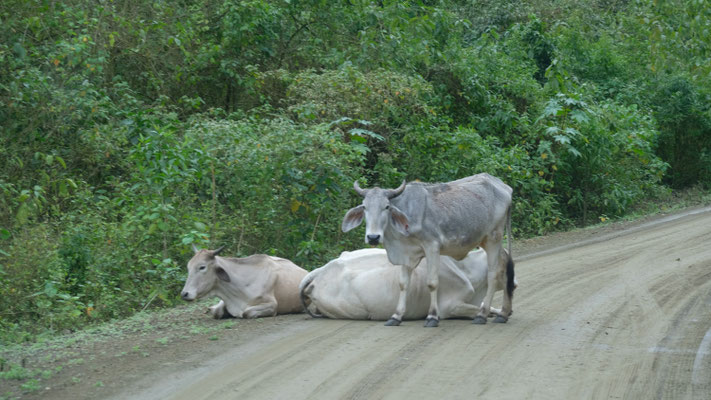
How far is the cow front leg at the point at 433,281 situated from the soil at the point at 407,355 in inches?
4.8

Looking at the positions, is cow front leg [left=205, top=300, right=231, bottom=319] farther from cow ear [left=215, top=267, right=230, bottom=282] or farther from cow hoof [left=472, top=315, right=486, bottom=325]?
cow hoof [left=472, top=315, right=486, bottom=325]

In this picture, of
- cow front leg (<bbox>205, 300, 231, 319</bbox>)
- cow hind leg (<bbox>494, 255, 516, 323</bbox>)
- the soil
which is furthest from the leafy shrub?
cow front leg (<bbox>205, 300, 231, 319</bbox>)

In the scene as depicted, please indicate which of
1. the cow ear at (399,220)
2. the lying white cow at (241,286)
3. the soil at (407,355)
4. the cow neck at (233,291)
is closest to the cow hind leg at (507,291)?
the soil at (407,355)

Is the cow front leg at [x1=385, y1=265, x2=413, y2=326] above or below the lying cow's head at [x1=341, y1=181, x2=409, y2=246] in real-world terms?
Result: below

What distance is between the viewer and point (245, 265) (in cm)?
943

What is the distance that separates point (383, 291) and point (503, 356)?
71.8 inches

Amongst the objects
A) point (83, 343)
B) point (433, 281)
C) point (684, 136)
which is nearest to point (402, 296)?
point (433, 281)

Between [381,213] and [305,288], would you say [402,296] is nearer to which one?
[381,213]

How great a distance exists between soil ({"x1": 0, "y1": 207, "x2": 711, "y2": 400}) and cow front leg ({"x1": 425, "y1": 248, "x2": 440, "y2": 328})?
0.12 meters

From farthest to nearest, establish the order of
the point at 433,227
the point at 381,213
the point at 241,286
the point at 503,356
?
the point at 241,286 < the point at 433,227 < the point at 381,213 < the point at 503,356

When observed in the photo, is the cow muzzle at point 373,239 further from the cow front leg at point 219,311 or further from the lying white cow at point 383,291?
the cow front leg at point 219,311

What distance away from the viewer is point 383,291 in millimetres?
8789

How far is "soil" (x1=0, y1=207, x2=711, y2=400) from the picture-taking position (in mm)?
6371

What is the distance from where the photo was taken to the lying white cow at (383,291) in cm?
879
